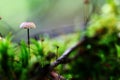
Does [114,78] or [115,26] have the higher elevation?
[115,26]

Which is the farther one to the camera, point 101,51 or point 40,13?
point 40,13

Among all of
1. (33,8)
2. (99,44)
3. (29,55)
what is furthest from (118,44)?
(33,8)

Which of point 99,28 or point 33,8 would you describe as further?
point 33,8

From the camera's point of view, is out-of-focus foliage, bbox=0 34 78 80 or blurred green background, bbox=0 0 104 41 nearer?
out-of-focus foliage, bbox=0 34 78 80

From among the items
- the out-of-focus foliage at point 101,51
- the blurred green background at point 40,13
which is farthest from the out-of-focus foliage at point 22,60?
the blurred green background at point 40,13

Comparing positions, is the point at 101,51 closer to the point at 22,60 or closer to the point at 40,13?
the point at 22,60

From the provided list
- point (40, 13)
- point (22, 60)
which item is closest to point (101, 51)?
point (22, 60)

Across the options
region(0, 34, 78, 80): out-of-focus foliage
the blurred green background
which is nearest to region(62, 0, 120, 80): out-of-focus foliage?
region(0, 34, 78, 80): out-of-focus foliage

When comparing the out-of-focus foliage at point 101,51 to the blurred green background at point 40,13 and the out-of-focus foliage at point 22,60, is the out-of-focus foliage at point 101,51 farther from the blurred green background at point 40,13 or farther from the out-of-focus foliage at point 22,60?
the blurred green background at point 40,13

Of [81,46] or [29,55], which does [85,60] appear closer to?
[81,46]

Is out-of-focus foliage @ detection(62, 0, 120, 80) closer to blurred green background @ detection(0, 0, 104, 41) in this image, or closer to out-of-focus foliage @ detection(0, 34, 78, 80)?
out-of-focus foliage @ detection(0, 34, 78, 80)
